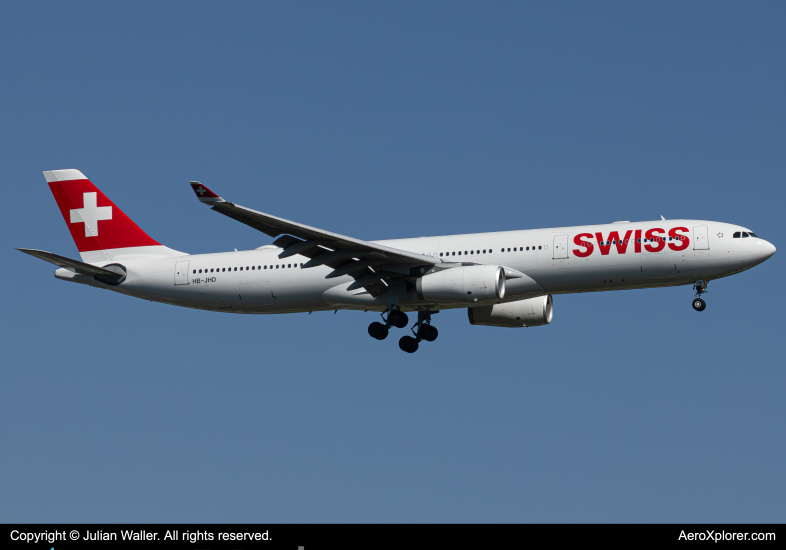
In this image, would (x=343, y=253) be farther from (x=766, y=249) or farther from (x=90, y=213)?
(x=766, y=249)

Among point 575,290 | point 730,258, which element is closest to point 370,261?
point 575,290

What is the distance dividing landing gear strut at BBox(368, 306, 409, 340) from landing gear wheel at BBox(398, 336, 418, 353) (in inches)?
55.2

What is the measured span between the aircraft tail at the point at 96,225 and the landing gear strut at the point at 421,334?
10052 mm

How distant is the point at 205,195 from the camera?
105 feet

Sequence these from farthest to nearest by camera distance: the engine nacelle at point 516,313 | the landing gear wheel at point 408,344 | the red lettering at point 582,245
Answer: the engine nacelle at point 516,313 → the landing gear wheel at point 408,344 → the red lettering at point 582,245

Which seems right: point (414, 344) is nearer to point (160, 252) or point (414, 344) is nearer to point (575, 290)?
point (575, 290)

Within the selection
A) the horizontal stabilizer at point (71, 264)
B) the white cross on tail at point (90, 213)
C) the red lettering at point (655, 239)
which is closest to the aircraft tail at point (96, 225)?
the white cross on tail at point (90, 213)

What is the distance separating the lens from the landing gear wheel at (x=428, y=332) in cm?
4066

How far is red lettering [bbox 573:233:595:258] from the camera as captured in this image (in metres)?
35.8

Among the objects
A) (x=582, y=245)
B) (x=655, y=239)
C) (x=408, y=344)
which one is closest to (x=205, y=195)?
(x=408, y=344)

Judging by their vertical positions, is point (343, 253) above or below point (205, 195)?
below

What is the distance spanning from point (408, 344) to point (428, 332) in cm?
96

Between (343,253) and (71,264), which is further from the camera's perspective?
(71,264)

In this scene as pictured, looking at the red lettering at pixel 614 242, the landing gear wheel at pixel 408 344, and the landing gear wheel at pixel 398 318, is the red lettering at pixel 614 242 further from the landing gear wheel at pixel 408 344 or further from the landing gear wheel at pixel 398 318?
the landing gear wheel at pixel 408 344
